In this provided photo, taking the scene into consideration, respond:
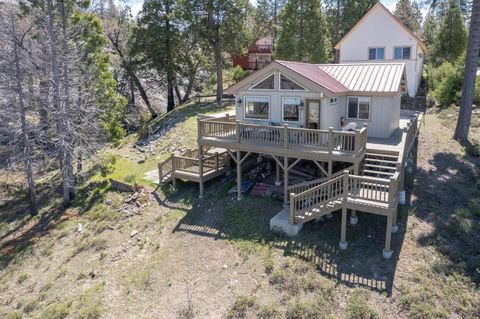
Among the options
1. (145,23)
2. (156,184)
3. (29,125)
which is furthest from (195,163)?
(145,23)

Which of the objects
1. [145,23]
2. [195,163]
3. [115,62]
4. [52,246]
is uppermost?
[145,23]

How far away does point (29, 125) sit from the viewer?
17219 mm

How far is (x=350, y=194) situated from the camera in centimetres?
1098

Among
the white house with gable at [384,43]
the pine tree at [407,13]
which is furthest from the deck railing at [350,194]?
the pine tree at [407,13]

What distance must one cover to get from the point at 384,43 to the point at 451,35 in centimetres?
1184

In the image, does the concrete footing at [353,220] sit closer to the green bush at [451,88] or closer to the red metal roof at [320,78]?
the red metal roof at [320,78]

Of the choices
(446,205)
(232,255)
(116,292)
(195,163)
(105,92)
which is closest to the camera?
(116,292)

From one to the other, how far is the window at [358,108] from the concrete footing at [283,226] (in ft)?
18.6

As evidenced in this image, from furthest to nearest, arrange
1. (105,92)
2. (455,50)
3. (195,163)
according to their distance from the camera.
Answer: (455,50) < (105,92) < (195,163)

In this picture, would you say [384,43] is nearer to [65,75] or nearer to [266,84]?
[266,84]

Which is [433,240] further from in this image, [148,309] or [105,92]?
[105,92]

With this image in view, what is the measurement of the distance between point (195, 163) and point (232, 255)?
625cm

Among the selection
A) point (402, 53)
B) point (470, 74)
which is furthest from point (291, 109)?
point (402, 53)

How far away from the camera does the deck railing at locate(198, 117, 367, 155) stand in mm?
11953
